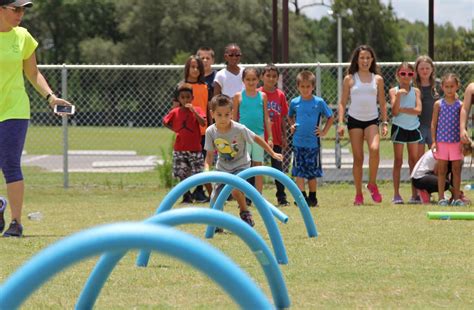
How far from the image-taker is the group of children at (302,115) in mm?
13125

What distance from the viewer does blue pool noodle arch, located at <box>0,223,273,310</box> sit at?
3480mm

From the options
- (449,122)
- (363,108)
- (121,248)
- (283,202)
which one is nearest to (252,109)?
(283,202)

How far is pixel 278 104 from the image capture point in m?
13.7

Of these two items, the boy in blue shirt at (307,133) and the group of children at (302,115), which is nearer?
the group of children at (302,115)

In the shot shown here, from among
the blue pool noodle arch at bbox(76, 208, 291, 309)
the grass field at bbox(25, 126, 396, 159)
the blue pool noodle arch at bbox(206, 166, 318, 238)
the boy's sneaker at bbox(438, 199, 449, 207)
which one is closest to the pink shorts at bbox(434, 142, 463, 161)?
the boy's sneaker at bbox(438, 199, 449, 207)

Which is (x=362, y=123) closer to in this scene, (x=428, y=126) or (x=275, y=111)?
(x=275, y=111)

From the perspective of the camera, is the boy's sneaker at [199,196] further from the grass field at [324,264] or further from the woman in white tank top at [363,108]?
the woman in white tank top at [363,108]

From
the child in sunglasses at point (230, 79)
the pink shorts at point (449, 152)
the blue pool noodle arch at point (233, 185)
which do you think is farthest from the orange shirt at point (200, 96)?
the blue pool noodle arch at point (233, 185)

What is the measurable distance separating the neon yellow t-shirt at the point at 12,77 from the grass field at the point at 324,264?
1149 millimetres

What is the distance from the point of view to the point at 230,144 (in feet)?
33.8

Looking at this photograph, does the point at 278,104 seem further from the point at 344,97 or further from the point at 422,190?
the point at 422,190

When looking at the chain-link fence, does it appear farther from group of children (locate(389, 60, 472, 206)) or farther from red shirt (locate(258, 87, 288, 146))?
red shirt (locate(258, 87, 288, 146))

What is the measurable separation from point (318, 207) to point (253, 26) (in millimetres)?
54623

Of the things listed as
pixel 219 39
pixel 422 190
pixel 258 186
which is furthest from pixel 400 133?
pixel 219 39
